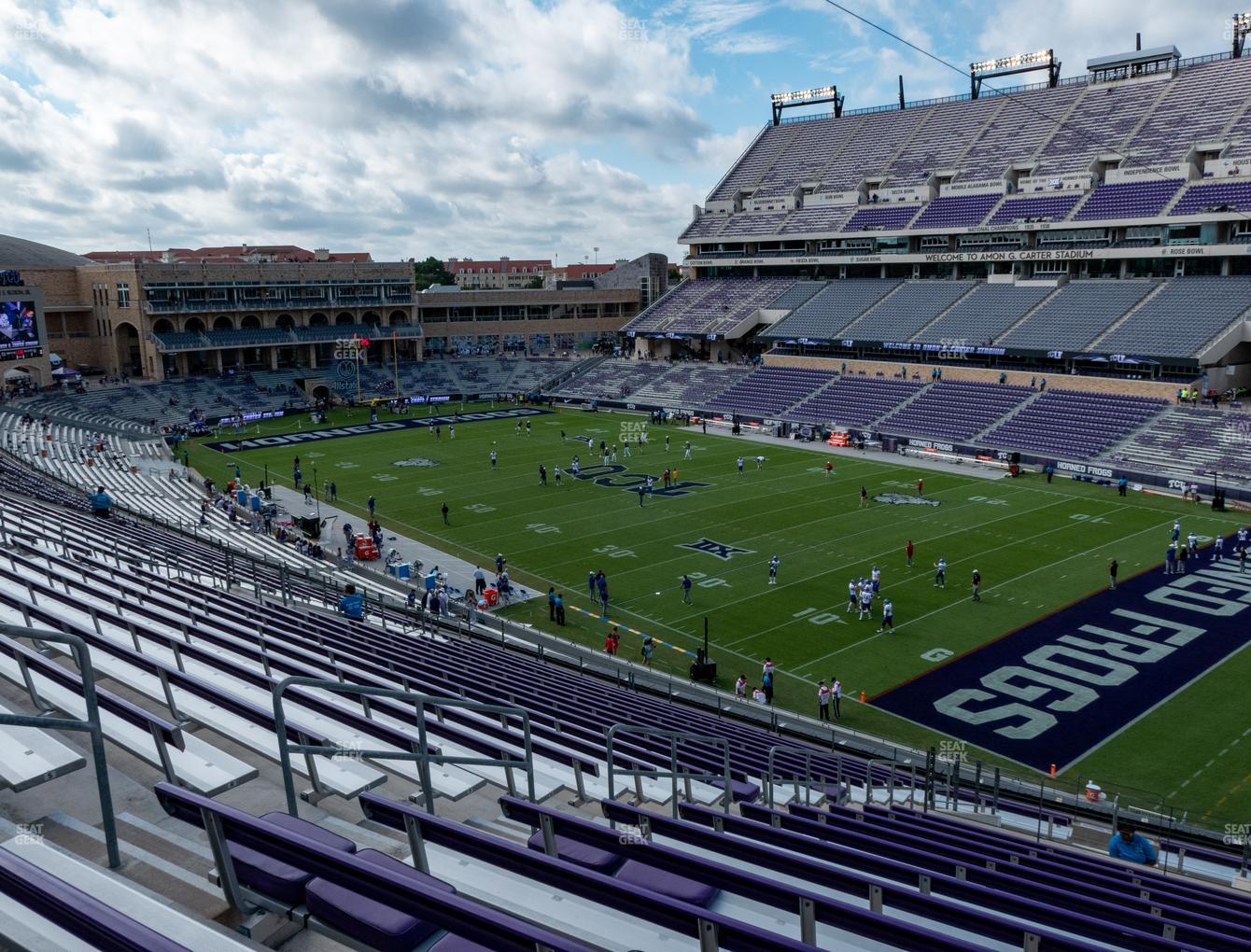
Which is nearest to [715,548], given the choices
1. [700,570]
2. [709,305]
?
[700,570]

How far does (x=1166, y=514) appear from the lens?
35.8 meters

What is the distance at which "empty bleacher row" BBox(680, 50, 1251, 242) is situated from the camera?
56438 mm

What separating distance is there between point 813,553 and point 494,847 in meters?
28.1

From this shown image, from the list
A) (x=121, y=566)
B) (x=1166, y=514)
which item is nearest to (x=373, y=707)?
(x=121, y=566)

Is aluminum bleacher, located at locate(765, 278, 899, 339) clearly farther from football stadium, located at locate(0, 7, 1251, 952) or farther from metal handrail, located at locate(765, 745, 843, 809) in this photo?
metal handrail, located at locate(765, 745, 843, 809)

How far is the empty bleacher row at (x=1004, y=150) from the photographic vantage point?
5644cm

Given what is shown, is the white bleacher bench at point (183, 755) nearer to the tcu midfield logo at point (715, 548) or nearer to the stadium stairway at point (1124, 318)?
the tcu midfield logo at point (715, 548)

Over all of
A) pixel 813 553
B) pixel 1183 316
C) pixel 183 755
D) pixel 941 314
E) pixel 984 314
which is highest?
pixel 941 314

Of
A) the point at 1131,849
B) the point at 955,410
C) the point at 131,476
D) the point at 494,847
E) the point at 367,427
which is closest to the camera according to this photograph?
the point at 494,847

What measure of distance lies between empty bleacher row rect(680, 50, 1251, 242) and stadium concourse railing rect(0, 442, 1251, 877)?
47834 millimetres

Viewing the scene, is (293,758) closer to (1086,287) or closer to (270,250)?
(1086,287)

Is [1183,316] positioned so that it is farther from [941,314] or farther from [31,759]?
[31,759]

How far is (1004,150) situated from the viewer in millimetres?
66562

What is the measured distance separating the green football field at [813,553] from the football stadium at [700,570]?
0.21m
